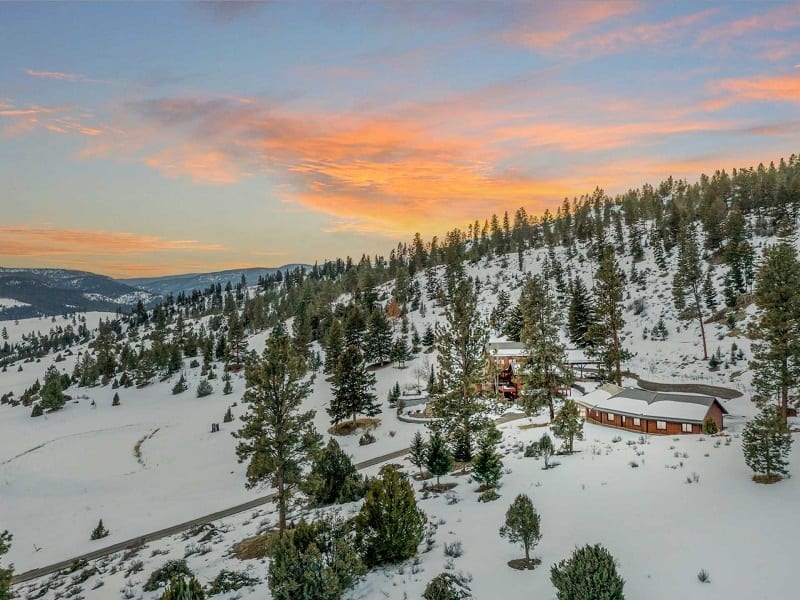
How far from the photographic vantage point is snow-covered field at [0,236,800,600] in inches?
470

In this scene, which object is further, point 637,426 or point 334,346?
point 334,346

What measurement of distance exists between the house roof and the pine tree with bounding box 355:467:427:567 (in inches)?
1140

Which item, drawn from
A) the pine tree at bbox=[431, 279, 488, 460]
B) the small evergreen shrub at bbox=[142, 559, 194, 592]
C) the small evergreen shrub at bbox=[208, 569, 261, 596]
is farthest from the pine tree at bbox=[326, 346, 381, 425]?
the small evergreen shrub at bbox=[208, 569, 261, 596]

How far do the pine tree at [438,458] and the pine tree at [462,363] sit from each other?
4210 mm

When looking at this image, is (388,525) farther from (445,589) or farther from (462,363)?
(462,363)

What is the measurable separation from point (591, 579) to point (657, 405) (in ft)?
104

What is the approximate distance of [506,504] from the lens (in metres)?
17.8

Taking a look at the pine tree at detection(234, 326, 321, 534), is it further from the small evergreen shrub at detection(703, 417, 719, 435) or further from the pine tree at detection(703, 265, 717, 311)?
the pine tree at detection(703, 265, 717, 311)

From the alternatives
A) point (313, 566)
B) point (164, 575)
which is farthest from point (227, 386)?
point (313, 566)

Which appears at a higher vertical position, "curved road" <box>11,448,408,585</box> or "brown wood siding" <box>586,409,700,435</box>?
"brown wood siding" <box>586,409,700,435</box>

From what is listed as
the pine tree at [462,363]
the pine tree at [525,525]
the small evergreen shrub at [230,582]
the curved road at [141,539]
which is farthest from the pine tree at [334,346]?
the pine tree at [525,525]

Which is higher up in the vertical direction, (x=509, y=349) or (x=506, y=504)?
(x=506, y=504)

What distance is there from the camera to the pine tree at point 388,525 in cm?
1355

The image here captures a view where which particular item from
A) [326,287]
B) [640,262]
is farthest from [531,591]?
[326,287]
